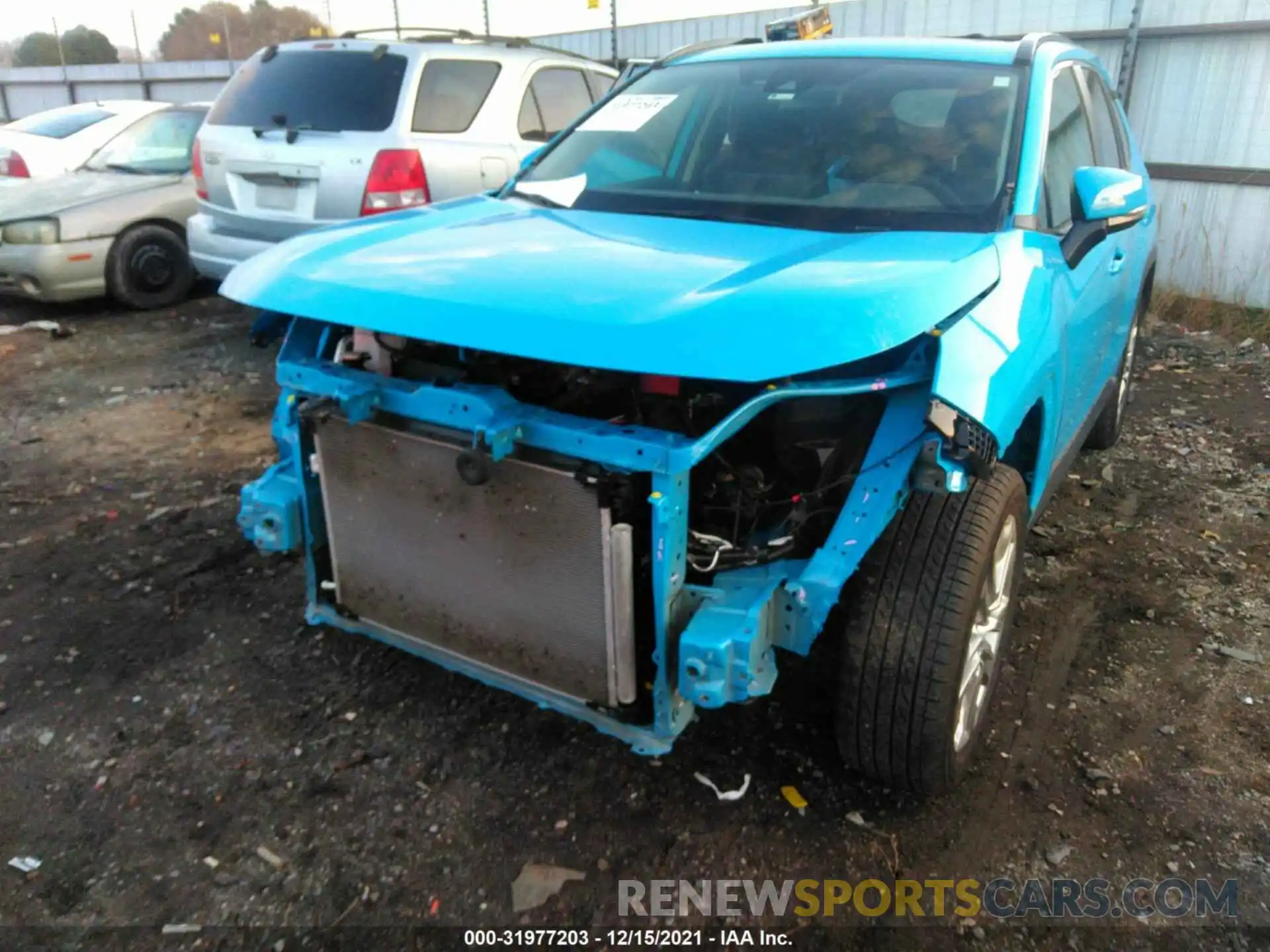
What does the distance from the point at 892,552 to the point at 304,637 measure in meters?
2.01

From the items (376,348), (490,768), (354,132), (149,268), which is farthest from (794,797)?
(149,268)

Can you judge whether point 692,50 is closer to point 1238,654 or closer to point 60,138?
point 1238,654

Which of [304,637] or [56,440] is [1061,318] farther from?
[56,440]

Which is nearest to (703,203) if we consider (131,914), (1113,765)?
(1113,765)

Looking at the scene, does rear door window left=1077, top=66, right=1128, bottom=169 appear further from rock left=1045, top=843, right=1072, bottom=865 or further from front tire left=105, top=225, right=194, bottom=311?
front tire left=105, top=225, right=194, bottom=311

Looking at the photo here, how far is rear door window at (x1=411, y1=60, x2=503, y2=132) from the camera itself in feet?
18.4

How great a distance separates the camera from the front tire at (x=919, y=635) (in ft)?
7.43

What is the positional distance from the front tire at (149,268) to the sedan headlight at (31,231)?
1.40 ft

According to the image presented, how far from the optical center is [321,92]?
571cm

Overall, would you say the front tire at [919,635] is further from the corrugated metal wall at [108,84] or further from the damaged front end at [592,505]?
the corrugated metal wall at [108,84]

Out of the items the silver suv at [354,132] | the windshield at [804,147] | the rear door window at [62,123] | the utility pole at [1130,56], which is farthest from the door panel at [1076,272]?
the rear door window at [62,123]

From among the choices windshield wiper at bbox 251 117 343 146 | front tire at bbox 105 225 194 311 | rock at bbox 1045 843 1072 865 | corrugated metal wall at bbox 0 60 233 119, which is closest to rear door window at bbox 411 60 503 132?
windshield wiper at bbox 251 117 343 146

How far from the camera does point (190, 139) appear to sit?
8289 millimetres

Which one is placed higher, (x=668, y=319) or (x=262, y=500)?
(x=668, y=319)
